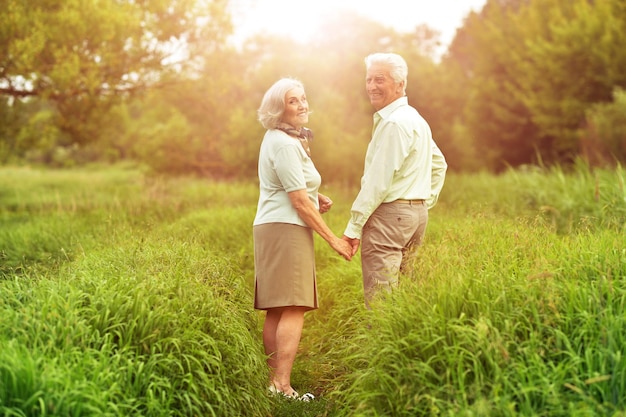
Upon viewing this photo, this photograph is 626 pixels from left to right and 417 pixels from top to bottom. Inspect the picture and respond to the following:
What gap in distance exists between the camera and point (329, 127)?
17.2m

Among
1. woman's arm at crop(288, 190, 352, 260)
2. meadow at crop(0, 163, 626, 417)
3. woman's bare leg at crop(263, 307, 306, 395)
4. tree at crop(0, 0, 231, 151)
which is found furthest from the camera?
tree at crop(0, 0, 231, 151)

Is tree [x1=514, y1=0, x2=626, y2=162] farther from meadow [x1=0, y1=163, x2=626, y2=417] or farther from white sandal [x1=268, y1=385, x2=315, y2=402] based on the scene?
white sandal [x1=268, y1=385, x2=315, y2=402]

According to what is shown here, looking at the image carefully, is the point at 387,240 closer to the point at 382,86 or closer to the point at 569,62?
the point at 382,86

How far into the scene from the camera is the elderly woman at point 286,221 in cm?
464

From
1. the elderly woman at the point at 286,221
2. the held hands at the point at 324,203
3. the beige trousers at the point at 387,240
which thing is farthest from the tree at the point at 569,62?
the elderly woman at the point at 286,221

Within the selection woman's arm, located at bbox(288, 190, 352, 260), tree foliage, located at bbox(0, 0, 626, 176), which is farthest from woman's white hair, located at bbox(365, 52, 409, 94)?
tree foliage, located at bbox(0, 0, 626, 176)

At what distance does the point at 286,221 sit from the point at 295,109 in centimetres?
79

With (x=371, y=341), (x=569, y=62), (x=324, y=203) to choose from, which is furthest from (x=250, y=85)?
(x=371, y=341)

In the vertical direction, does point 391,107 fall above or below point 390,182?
above

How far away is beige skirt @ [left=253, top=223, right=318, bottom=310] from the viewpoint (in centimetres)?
473

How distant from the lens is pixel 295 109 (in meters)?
4.74

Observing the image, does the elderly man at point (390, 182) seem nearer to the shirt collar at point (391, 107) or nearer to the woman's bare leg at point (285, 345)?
the shirt collar at point (391, 107)

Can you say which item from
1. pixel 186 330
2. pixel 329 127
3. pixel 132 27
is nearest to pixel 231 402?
pixel 186 330

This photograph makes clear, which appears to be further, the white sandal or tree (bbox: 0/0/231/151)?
tree (bbox: 0/0/231/151)
